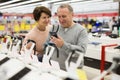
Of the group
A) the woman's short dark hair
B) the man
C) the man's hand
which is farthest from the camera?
the woman's short dark hair

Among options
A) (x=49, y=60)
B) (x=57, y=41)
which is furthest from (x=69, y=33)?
(x=49, y=60)

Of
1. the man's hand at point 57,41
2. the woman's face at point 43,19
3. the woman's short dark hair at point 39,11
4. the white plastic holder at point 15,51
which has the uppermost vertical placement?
the woman's short dark hair at point 39,11

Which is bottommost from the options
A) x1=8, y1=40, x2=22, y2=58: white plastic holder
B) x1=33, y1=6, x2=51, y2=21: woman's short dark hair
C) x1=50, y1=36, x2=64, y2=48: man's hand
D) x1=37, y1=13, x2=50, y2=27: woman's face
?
x1=8, y1=40, x2=22, y2=58: white plastic holder

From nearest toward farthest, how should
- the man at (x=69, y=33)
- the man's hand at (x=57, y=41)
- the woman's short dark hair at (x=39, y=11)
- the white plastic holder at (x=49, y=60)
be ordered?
the white plastic holder at (x=49, y=60) → the man's hand at (x=57, y=41) → the man at (x=69, y=33) → the woman's short dark hair at (x=39, y=11)

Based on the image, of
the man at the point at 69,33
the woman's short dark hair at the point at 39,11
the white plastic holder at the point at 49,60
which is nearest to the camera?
the white plastic holder at the point at 49,60

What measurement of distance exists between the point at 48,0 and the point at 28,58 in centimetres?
1767

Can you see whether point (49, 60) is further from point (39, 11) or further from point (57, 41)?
point (39, 11)

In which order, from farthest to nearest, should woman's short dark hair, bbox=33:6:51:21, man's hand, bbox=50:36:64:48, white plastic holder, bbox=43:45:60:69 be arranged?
woman's short dark hair, bbox=33:6:51:21 → man's hand, bbox=50:36:64:48 → white plastic holder, bbox=43:45:60:69

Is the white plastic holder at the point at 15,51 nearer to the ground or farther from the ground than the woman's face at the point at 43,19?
nearer to the ground

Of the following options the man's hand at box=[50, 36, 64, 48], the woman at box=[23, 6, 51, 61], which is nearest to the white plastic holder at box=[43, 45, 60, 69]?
the man's hand at box=[50, 36, 64, 48]

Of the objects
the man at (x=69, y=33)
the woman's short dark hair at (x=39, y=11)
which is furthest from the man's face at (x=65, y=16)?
the woman's short dark hair at (x=39, y=11)

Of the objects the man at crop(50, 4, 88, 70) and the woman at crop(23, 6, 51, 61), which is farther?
the woman at crop(23, 6, 51, 61)

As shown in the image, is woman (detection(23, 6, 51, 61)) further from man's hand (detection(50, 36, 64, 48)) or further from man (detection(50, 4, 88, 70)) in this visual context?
man's hand (detection(50, 36, 64, 48))

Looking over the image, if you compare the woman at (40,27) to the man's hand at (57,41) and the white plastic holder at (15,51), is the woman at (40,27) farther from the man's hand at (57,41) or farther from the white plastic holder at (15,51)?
the man's hand at (57,41)
